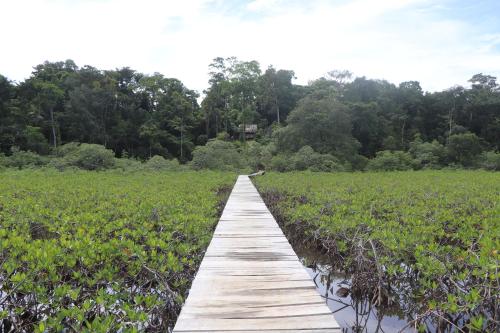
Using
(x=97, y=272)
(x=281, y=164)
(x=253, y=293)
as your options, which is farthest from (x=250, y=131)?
(x=253, y=293)

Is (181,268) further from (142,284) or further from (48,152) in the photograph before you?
(48,152)

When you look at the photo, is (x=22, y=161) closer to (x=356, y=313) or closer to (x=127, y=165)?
(x=127, y=165)

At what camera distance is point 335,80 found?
1549 inches

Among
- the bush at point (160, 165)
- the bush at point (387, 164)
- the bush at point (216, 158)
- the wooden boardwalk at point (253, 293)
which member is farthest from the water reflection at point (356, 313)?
the bush at point (387, 164)

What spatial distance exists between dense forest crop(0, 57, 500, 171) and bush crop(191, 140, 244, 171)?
0.10 m

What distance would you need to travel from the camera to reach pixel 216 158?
24.2 meters

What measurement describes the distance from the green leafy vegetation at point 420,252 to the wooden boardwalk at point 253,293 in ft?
2.40

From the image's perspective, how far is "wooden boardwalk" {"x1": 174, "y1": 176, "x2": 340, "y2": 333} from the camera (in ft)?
8.03

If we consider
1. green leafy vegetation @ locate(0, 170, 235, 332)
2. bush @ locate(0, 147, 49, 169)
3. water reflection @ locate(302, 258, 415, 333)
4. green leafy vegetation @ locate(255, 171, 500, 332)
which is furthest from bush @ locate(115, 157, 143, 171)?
water reflection @ locate(302, 258, 415, 333)

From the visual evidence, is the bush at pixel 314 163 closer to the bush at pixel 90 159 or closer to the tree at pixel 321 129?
the tree at pixel 321 129

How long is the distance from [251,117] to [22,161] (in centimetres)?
2339

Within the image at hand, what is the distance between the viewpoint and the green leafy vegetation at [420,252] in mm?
2814

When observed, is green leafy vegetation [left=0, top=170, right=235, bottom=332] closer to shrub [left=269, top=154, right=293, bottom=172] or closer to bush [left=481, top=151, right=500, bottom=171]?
shrub [left=269, top=154, right=293, bottom=172]

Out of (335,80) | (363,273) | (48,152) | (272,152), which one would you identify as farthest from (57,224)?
(335,80)
